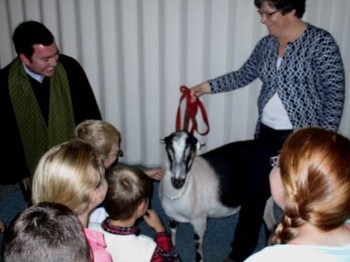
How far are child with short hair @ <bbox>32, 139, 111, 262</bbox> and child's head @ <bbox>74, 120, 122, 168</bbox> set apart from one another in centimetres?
58

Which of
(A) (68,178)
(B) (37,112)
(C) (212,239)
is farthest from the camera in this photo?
(C) (212,239)

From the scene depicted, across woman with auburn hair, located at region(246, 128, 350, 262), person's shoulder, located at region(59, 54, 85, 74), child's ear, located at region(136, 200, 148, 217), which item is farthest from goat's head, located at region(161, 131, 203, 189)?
woman with auburn hair, located at region(246, 128, 350, 262)

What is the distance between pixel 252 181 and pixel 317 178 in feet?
4.72

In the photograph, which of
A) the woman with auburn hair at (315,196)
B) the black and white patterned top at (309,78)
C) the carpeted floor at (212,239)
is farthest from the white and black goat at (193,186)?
the woman with auburn hair at (315,196)

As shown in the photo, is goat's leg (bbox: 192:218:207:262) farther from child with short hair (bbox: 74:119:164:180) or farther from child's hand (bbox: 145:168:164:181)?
child with short hair (bbox: 74:119:164:180)

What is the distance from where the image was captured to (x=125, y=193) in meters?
1.82

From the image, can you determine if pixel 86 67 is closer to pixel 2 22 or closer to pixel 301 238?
pixel 2 22

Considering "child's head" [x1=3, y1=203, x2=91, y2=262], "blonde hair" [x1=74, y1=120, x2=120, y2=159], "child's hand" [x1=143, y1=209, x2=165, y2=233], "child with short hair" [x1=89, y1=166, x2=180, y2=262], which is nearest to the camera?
"child's head" [x1=3, y1=203, x2=91, y2=262]

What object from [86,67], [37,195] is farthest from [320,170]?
[86,67]

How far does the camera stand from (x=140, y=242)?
69.5 inches

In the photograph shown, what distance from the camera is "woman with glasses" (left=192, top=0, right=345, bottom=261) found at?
2.29 meters

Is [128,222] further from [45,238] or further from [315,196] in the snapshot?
[315,196]

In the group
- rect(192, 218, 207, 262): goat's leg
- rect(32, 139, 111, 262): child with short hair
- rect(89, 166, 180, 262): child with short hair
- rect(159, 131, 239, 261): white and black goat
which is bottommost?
rect(192, 218, 207, 262): goat's leg

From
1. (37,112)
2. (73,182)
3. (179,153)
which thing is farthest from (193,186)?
(73,182)
